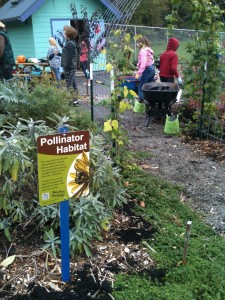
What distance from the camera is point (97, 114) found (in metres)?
6.97

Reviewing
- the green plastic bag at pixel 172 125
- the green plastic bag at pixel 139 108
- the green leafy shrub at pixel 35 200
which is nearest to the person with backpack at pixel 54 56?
the green plastic bag at pixel 139 108

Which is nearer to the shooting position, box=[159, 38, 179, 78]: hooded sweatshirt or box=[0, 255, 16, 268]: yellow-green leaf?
box=[0, 255, 16, 268]: yellow-green leaf

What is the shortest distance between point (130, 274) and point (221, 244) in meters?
1.00

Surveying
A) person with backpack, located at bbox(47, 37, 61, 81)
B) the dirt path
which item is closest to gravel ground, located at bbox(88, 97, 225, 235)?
the dirt path

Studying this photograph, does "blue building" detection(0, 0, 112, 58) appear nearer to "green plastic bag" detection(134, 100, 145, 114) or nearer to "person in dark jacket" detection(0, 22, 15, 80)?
"green plastic bag" detection(134, 100, 145, 114)

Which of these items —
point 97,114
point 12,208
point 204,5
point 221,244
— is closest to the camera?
point 12,208

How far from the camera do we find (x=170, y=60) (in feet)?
24.8

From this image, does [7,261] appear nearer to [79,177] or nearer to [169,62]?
[79,177]

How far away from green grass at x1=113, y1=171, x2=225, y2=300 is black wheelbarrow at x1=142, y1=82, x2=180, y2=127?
3.00 metres

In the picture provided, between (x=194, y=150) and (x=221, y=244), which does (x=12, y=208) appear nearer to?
(x=221, y=244)

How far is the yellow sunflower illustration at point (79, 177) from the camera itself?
233 centimetres

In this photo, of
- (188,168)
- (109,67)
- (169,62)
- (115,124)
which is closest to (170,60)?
(169,62)

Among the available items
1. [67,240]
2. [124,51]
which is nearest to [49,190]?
[67,240]

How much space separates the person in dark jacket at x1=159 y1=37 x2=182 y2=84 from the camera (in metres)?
7.47
